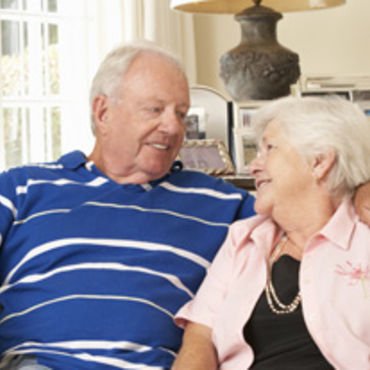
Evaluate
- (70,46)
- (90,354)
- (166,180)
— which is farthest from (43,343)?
(70,46)

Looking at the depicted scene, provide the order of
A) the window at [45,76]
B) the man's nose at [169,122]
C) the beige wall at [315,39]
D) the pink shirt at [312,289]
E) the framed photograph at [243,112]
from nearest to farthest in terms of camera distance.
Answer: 1. the pink shirt at [312,289]
2. the man's nose at [169,122]
3. the framed photograph at [243,112]
4. the window at [45,76]
5. the beige wall at [315,39]

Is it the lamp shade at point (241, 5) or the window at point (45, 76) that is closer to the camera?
the lamp shade at point (241, 5)

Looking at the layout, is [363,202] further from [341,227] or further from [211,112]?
[211,112]

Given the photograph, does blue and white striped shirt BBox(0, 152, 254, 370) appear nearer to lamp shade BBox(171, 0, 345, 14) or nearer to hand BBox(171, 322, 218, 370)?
hand BBox(171, 322, 218, 370)

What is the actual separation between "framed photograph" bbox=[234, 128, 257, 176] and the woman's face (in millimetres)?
1059

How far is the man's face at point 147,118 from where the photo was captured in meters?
2.09

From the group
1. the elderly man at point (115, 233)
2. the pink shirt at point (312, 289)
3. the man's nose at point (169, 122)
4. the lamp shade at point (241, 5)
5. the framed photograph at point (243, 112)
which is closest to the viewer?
the pink shirt at point (312, 289)

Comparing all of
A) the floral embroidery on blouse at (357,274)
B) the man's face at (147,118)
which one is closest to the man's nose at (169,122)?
the man's face at (147,118)

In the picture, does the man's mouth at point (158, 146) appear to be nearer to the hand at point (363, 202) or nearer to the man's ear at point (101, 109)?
the man's ear at point (101, 109)

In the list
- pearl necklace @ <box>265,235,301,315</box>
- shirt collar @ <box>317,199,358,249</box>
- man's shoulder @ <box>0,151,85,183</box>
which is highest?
man's shoulder @ <box>0,151,85,183</box>

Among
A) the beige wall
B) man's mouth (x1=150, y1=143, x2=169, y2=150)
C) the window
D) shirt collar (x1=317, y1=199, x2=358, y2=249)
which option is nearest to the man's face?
man's mouth (x1=150, y1=143, x2=169, y2=150)

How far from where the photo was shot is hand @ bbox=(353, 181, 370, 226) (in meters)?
1.75

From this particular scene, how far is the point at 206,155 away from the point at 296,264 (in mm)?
1138

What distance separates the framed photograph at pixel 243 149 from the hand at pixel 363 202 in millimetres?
1133
